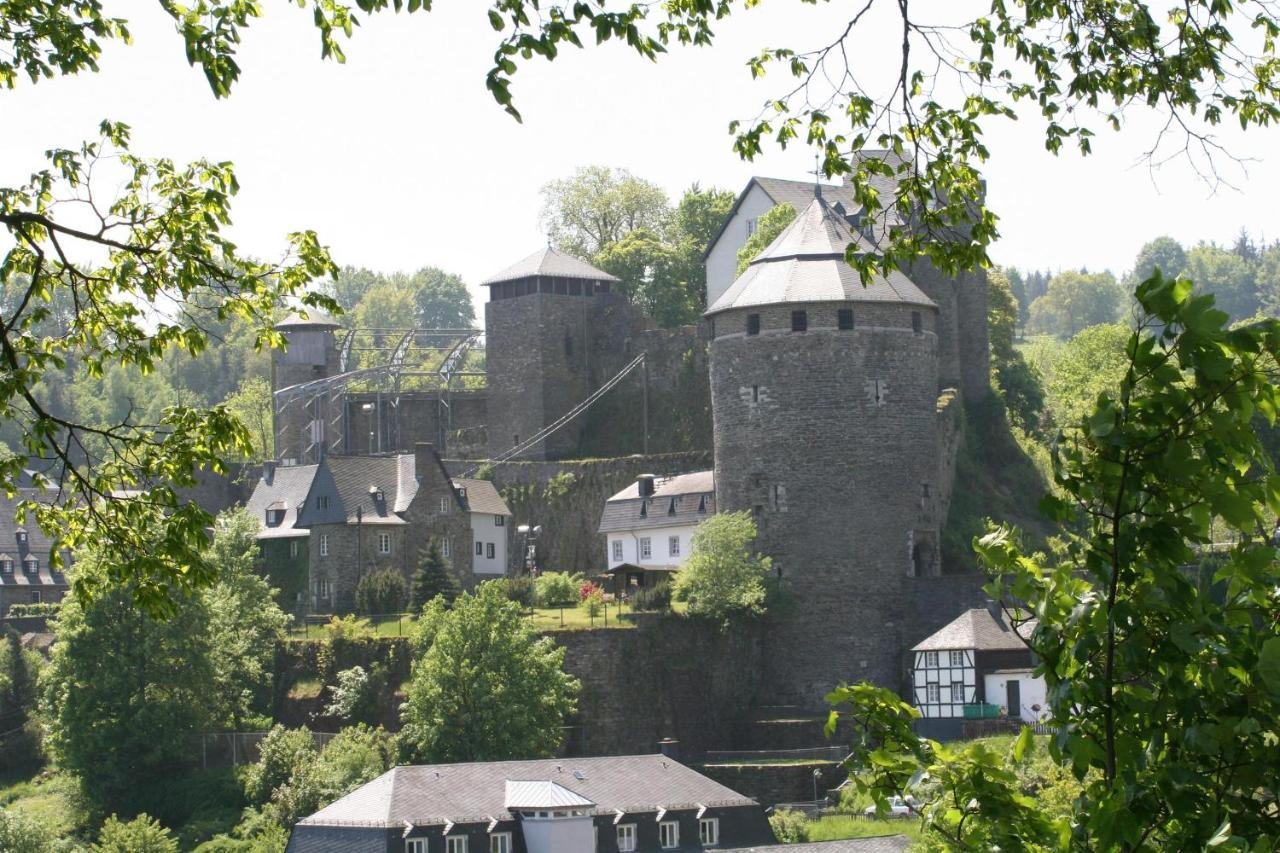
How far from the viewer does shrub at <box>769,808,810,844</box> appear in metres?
41.0

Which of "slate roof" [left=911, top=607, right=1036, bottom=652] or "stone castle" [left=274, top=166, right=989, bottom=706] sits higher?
"stone castle" [left=274, top=166, right=989, bottom=706]

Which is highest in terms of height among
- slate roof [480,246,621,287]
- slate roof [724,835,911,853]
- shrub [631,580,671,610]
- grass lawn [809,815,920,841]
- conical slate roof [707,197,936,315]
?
slate roof [480,246,621,287]

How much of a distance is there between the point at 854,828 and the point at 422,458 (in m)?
21.2

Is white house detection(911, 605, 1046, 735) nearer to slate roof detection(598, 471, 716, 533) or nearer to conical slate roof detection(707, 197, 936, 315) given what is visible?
conical slate roof detection(707, 197, 936, 315)

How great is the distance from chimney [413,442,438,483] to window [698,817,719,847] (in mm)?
19151

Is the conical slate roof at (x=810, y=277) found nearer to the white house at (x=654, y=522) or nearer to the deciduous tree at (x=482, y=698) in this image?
the white house at (x=654, y=522)

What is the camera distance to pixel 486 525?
59.0 meters

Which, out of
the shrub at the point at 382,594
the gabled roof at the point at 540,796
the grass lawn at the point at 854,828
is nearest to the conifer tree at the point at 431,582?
the shrub at the point at 382,594

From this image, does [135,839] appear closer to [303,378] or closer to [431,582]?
[431,582]

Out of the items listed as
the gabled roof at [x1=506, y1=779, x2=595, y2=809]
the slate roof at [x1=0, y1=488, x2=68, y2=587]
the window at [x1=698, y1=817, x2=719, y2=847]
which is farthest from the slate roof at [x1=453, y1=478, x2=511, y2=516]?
the slate roof at [x1=0, y1=488, x2=68, y2=587]

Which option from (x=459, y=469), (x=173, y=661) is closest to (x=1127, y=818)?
(x=173, y=661)

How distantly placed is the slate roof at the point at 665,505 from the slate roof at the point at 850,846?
1484 centimetres

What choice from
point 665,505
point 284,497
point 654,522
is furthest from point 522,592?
point 284,497

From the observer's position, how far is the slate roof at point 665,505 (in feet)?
177
